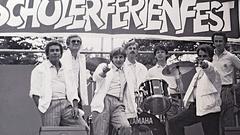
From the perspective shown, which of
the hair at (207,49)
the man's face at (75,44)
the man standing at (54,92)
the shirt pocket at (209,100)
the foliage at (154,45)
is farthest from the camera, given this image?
the foliage at (154,45)

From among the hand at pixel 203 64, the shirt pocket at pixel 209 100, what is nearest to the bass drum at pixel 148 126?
the shirt pocket at pixel 209 100

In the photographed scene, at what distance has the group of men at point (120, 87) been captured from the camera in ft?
16.3

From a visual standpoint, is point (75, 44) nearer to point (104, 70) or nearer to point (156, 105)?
point (104, 70)

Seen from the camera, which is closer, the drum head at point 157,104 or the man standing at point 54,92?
the man standing at point 54,92

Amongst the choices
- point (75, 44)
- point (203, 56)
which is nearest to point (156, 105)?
point (203, 56)

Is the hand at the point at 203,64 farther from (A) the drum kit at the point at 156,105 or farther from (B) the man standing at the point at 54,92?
(B) the man standing at the point at 54,92

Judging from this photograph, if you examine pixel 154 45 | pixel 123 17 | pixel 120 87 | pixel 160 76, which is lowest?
pixel 120 87

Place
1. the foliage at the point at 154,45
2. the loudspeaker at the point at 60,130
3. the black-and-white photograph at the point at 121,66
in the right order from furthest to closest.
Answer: the foliage at the point at 154,45 → the black-and-white photograph at the point at 121,66 → the loudspeaker at the point at 60,130

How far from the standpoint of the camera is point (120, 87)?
5289 millimetres

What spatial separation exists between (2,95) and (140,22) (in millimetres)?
1841

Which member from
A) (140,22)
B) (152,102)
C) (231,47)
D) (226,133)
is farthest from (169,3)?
(226,133)

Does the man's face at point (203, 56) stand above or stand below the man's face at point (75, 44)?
below

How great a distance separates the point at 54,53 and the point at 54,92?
0.44 metres

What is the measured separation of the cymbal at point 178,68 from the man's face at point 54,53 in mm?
1214
